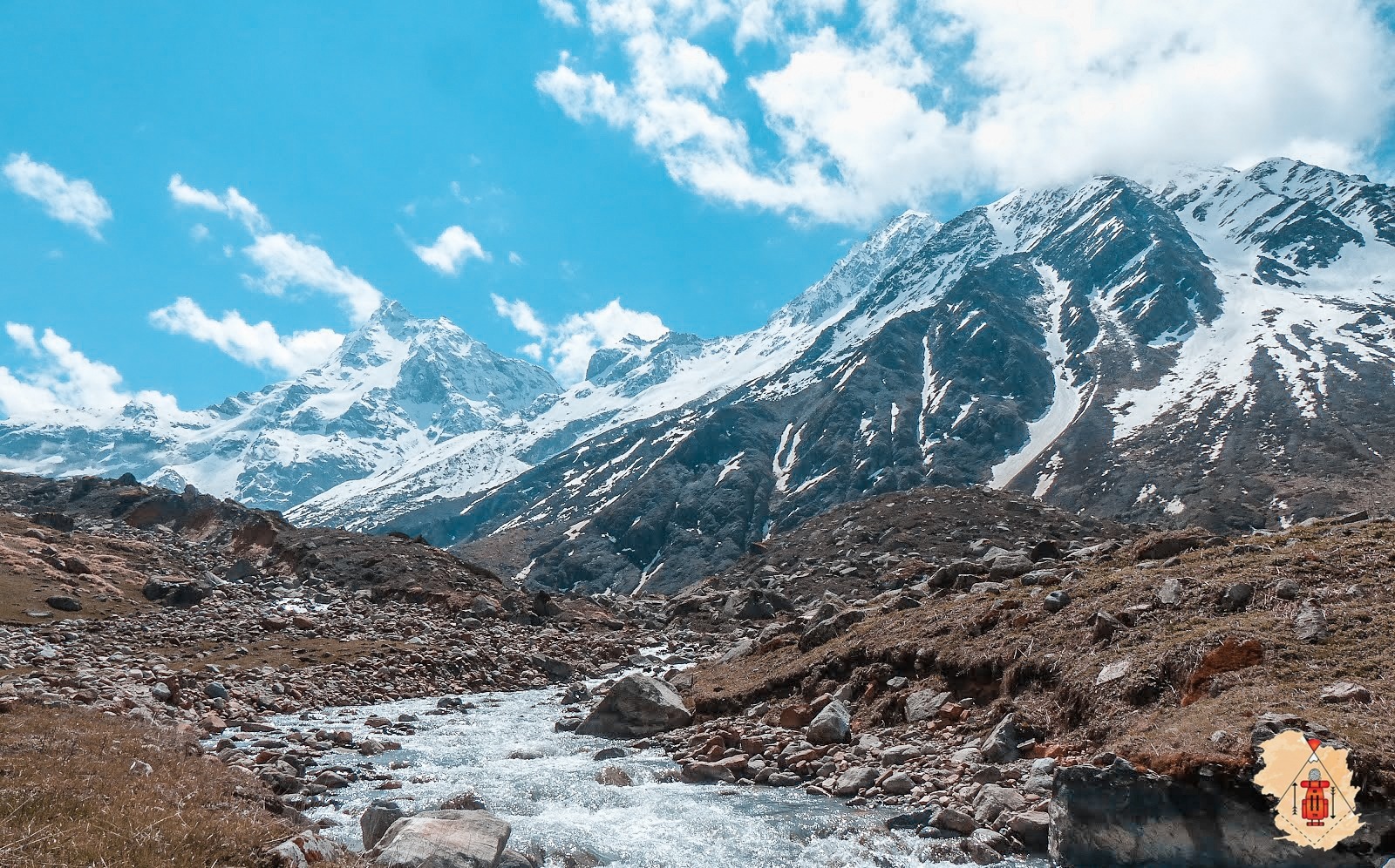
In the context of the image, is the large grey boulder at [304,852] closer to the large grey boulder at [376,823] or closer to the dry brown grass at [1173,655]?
the large grey boulder at [376,823]

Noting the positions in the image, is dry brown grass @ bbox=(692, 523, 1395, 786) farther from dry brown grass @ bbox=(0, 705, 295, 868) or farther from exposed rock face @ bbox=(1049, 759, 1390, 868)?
dry brown grass @ bbox=(0, 705, 295, 868)

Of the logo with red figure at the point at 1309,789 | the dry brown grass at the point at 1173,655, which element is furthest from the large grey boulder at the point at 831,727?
the logo with red figure at the point at 1309,789

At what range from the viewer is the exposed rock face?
10.8 meters

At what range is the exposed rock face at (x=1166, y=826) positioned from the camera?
427 inches

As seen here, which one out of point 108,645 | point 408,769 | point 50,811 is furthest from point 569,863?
point 108,645

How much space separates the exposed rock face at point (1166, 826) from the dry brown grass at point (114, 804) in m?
11.7

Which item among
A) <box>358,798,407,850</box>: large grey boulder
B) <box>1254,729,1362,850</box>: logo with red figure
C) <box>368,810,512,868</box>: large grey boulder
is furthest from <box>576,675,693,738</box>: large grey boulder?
<box>1254,729,1362,850</box>: logo with red figure

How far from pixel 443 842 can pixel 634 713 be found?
14.9m

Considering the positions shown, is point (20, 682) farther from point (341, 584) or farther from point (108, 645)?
point (341, 584)

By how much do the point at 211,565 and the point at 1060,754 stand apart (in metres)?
55.6

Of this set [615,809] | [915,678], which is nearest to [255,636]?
[615,809]

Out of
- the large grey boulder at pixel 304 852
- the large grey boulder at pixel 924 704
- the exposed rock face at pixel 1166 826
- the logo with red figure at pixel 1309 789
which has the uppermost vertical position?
the large grey boulder at pixel 924 704

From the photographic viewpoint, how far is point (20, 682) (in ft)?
73.0

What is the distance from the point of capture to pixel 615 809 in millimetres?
17219
